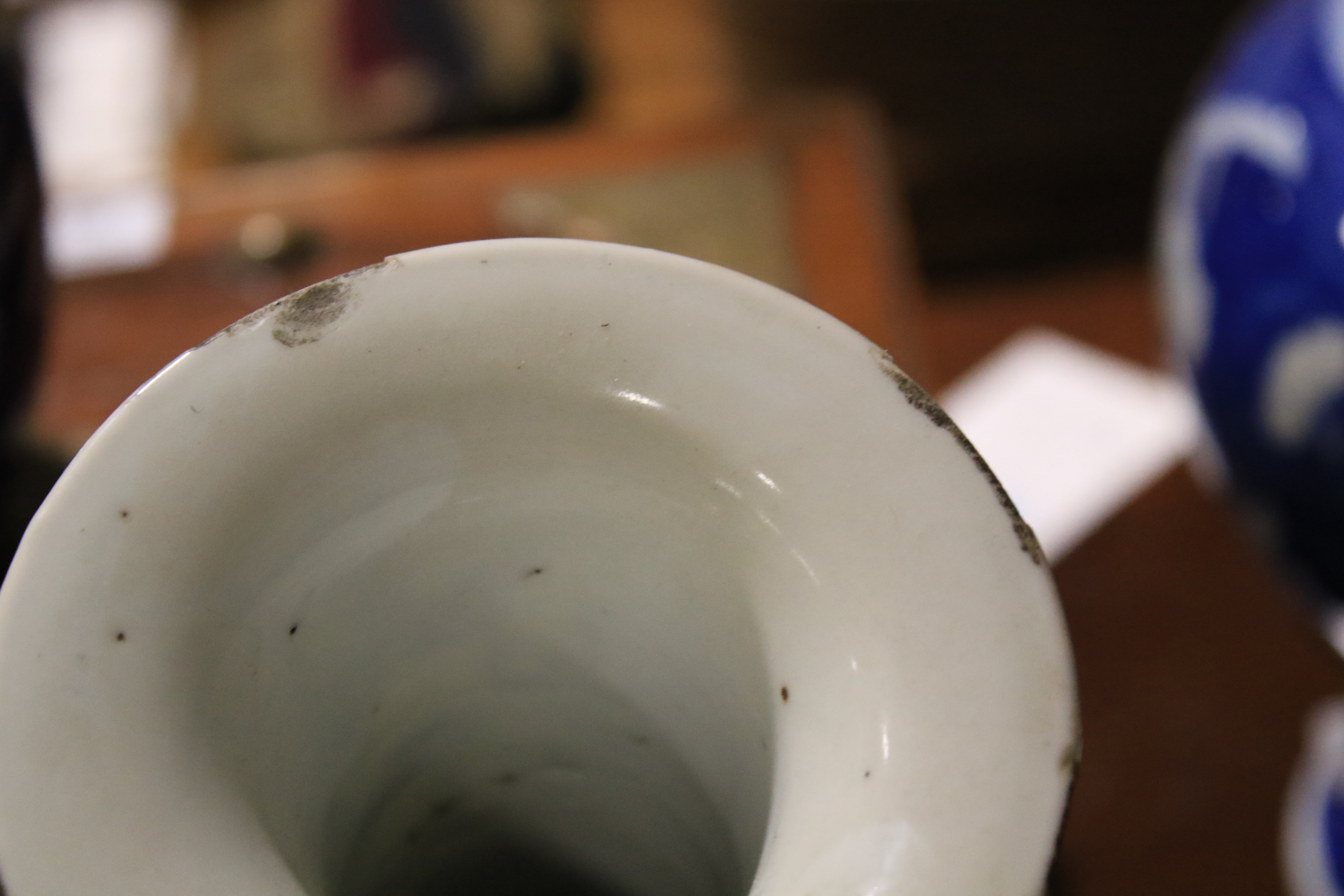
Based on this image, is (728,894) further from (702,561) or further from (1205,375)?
(1205,375)

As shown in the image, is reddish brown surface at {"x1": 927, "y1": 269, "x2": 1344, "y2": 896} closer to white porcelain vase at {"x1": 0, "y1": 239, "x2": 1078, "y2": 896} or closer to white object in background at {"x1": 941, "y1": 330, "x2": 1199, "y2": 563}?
white object in background at {"x1": 941, "y1": 330, "x2": 1199, "y2": 563}

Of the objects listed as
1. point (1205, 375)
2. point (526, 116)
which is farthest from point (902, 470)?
point (526, 116)

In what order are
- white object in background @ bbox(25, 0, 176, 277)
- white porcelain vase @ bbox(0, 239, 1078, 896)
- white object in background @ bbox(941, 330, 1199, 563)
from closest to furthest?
1. white porcelain vase @ bbox(0, 239, 1078, 896)
2. white object in background @ bbox(941, 330, 1199, 563)
3. white object in background @ bbox(25, 0, 176, 277)

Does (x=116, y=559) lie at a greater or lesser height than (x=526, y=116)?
greater

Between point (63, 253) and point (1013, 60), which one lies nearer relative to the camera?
point (63, 253)

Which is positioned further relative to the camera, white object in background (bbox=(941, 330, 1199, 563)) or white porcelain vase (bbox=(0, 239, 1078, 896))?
white object in background (bbox=(941, 330, 1199, 563))

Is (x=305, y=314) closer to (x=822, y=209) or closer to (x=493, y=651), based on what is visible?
(x=493, y=651)

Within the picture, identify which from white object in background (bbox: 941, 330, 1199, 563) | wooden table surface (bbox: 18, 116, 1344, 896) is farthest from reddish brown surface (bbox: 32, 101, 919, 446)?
white object in background (bbox: 941, 330, 1199, 563)

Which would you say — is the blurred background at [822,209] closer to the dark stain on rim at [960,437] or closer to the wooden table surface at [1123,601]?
the wooden table surface at [1123,601]
